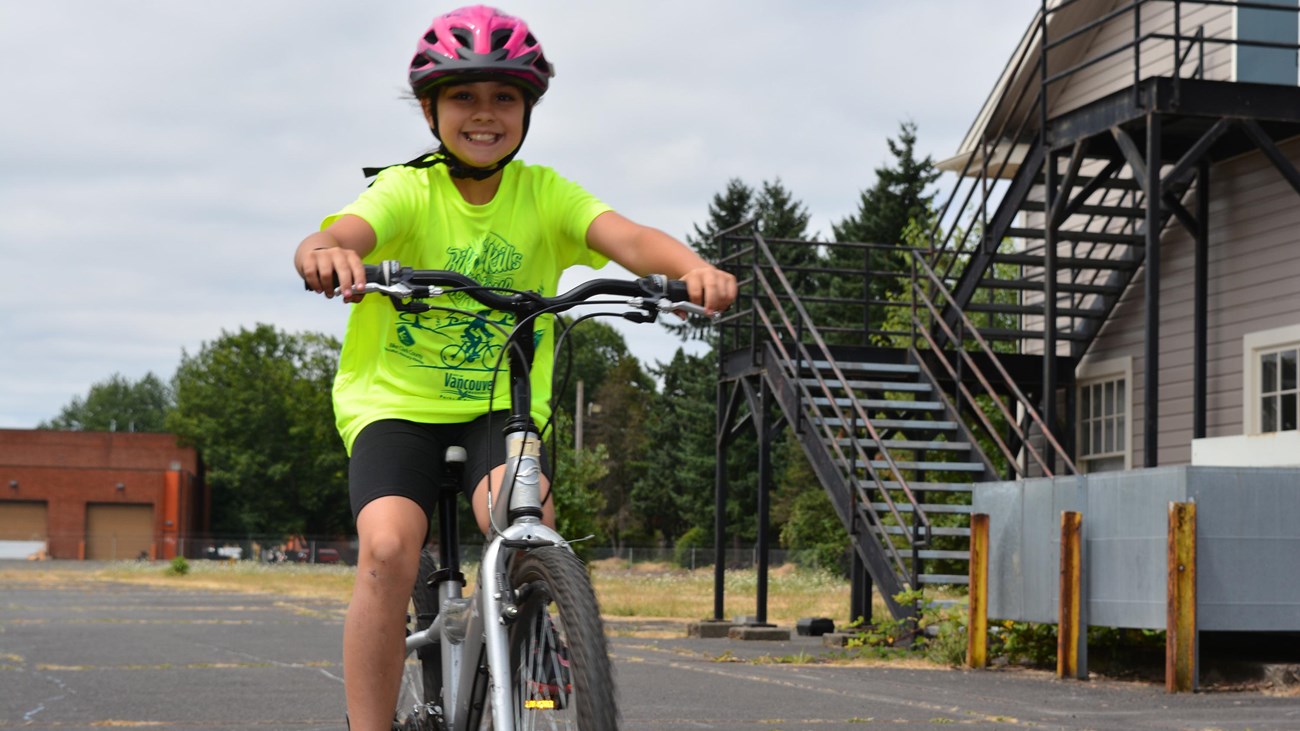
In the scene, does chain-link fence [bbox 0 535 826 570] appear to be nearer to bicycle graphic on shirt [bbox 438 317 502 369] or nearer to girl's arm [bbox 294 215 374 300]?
bicycle graphic on shirt [bbox 438 317 502 369]

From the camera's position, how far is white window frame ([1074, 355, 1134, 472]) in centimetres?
1828

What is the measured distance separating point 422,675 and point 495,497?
0.90 meters

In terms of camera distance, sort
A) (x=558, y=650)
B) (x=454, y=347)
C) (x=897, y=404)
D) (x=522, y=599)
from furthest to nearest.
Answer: (x=897, y=404)
(x=454, y=347)
(x=522, y=599)
(x=558, y=650)

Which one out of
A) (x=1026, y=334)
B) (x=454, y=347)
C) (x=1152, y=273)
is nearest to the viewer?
(x=454, y=347)

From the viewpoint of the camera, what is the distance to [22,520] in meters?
78.6

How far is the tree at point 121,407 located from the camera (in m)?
152

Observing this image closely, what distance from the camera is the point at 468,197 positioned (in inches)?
178

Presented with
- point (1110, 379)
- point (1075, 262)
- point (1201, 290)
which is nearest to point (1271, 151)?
point (1201, 290)

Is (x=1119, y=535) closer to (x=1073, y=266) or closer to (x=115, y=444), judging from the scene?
(x=1073, y=266)

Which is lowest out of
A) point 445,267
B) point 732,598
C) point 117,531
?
point 117,531

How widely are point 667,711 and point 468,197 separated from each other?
4.67m

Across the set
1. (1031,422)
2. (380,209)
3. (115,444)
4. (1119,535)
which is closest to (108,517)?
(115,444)

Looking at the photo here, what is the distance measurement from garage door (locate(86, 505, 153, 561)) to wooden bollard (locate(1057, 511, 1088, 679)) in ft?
239

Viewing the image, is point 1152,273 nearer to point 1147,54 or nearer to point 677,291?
point 1147,54
